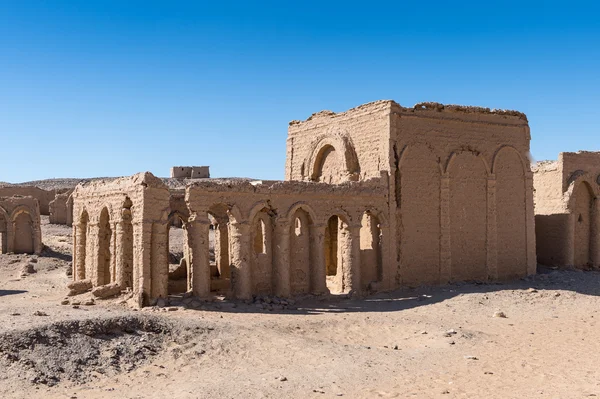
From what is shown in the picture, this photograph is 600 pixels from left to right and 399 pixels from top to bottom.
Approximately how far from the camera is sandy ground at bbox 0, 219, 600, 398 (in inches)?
384

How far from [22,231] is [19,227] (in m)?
0.25

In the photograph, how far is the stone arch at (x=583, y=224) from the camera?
24016 mm

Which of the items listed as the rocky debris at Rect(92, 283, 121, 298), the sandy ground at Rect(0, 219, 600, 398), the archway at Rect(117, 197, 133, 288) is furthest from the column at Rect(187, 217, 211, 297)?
the rocky debris at Rect(92, 283, 121, 298)

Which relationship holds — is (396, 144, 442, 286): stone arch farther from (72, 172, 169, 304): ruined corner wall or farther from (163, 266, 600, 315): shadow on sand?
(72, 172, 169, 304): ruined corner wall

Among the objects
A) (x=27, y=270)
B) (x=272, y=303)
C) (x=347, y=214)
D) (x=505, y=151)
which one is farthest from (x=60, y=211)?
(x=505, y=151)

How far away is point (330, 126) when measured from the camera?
22.0 meters

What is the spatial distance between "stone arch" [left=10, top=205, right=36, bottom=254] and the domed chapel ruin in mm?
9295

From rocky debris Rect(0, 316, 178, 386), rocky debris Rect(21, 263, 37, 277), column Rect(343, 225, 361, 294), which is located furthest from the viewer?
rocky debris Rect(21, 263, 37, 277)

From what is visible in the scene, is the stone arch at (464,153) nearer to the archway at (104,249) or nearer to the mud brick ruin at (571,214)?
the mud brick ruin at (571,214)

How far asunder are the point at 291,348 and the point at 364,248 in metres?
8.64

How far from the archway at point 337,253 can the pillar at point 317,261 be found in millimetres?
991

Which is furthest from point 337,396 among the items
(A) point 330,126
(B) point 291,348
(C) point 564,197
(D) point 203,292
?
(C) point 564,197

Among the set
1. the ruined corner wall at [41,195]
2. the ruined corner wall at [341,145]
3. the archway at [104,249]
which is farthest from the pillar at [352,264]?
the ruined corner wall at [41,195]

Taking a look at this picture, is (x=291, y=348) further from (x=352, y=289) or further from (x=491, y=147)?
(x=491, y=147)
